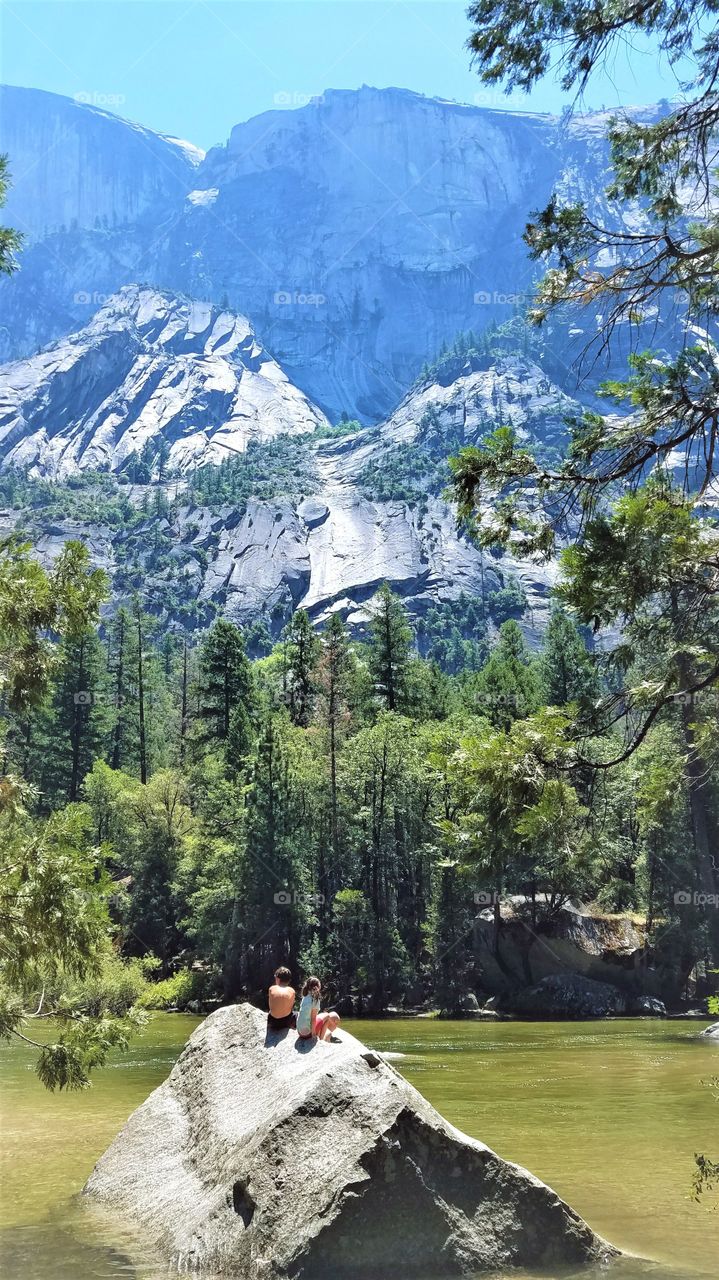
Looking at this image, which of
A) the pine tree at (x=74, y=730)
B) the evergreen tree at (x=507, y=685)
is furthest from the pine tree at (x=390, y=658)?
the pine tree at (x=74, y=730)

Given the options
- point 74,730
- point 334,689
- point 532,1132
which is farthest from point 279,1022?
point 74,730

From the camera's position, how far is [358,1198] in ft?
24.6

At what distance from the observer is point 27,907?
27.6ft

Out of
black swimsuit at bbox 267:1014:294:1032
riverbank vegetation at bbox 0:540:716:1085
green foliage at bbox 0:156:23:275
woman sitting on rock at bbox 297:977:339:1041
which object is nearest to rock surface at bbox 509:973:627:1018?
riverbank vegetation at bbox 0:540:716:1085

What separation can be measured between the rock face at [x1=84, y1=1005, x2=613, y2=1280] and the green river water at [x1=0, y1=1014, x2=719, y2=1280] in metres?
0.34

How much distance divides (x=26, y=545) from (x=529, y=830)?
5863 mm

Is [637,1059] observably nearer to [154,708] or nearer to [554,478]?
[554,478]

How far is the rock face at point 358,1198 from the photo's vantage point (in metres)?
7.45

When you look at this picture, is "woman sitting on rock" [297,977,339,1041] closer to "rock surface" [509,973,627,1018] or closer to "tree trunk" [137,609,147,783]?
"rock surface" [509,973,627,1018]

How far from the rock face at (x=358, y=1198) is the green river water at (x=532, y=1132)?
34 cm

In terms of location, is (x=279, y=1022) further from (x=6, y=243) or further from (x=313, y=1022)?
(x=6, y=243)

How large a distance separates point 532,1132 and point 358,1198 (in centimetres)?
714

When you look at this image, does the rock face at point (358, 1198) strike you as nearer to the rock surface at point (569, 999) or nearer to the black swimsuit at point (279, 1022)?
the black swimsuit at point (279, 1022)

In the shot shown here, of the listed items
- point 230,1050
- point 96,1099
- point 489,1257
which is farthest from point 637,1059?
point 489,1257
